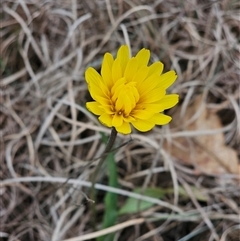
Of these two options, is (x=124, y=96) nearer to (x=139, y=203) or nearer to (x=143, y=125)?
(x=143, y=125)

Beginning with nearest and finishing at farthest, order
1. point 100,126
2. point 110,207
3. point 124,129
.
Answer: point 124,129, point 110,207, point 100,126

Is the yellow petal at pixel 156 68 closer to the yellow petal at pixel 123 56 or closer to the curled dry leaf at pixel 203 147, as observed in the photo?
the yellow petal at pixel 123 56

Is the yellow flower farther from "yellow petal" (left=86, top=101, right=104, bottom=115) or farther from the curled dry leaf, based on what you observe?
the curled dry leaf

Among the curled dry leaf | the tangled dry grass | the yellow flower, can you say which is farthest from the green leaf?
the yellow flower

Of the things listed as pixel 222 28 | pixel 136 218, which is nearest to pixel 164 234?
pixel 136 218

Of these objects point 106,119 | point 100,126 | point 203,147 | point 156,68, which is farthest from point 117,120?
point 203,147
